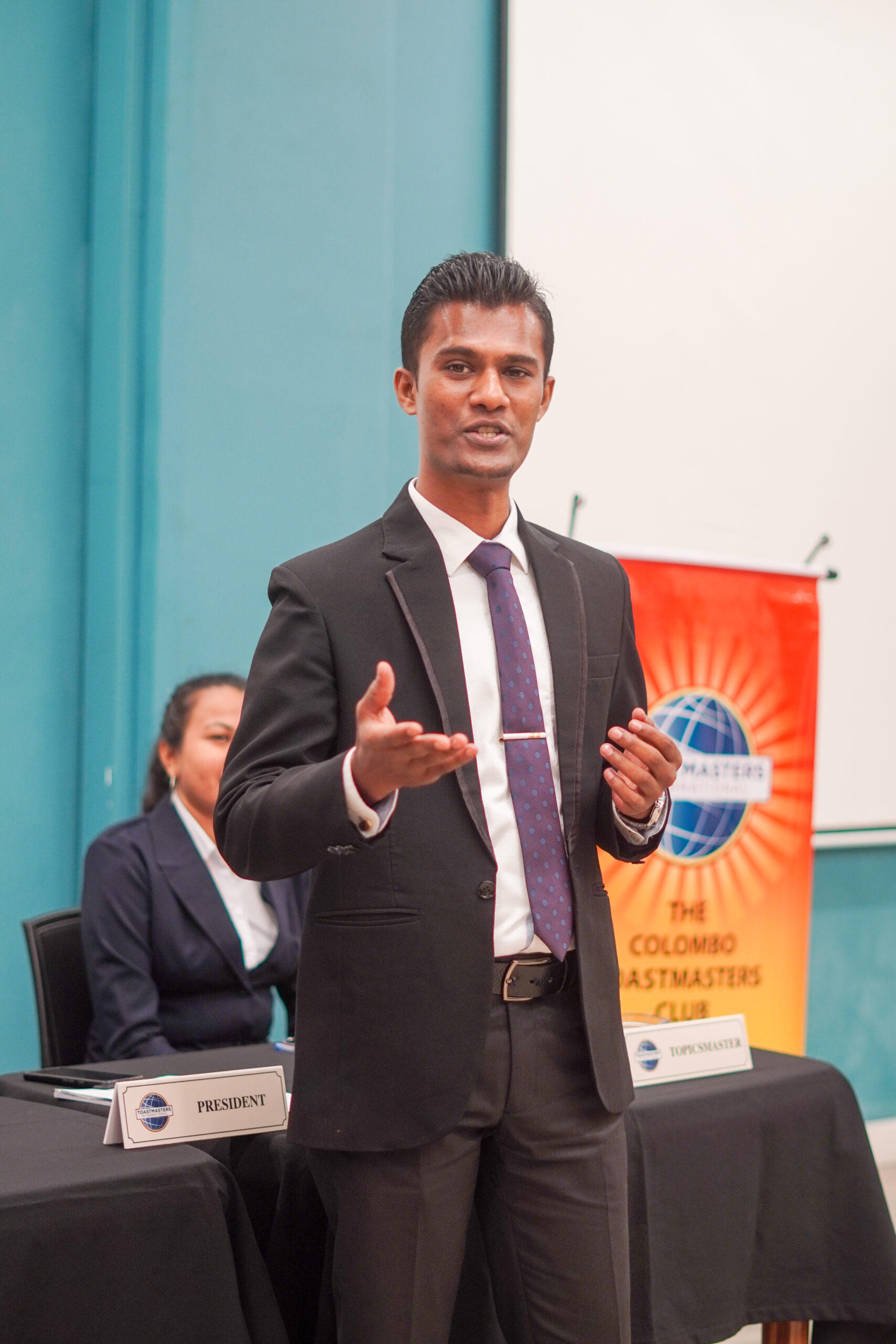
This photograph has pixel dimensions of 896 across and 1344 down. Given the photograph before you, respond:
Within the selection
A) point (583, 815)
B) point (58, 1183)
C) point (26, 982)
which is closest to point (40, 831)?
point (26, 982)

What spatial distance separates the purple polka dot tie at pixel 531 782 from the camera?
1396 mm

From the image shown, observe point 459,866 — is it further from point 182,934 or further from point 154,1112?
point 182,934

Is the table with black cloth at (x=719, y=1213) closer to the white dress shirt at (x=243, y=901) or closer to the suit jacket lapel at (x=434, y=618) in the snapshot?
the white dress shirt at (x=243, y=901)

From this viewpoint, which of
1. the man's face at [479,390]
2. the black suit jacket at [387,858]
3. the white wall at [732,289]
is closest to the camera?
the black suit jacket at [387,858]

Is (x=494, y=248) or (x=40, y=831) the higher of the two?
(x=494, y=248)

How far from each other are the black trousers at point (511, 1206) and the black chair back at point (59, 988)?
1.33 metres

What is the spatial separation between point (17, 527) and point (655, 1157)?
90.0 inches

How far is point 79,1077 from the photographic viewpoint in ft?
6.63

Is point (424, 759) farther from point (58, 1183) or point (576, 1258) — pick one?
point (58, 1183)

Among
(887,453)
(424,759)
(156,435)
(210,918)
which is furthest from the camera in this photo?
(887,453)

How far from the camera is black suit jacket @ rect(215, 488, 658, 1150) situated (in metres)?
1.32

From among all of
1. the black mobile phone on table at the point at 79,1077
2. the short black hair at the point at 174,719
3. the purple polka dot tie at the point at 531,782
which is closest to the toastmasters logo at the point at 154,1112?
the black mobile phone on table at the point at 79,1077

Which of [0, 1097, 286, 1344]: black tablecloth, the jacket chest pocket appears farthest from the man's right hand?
[0, 1097, 286, 1344]: black tablecloth

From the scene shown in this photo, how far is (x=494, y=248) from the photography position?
13.3 ft
